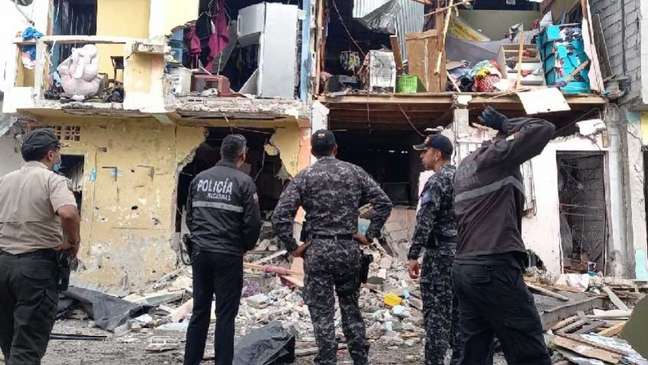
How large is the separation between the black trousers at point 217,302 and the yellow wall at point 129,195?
23.1 ft

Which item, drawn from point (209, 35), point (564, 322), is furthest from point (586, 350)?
point (209, 35)

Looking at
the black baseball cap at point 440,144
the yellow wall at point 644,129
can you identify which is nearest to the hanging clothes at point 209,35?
the black baseball cap at point 440,144

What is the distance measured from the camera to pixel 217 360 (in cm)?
425

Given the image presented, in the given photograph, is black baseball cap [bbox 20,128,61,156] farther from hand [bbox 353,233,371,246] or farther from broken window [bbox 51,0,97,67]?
broken window [bbox 51,0,97,67]

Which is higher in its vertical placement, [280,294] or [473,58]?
[473,58]

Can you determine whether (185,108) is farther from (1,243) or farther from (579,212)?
(579,212)

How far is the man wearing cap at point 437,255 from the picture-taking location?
442 centimetres

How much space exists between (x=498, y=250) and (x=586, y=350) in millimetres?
2863

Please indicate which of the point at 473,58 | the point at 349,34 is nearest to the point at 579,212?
the point at 473,58

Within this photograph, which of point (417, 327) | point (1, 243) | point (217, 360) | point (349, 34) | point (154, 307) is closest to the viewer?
point (1, 243)

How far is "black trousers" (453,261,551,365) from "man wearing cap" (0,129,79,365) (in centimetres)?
258

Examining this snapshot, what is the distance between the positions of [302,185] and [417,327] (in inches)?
147

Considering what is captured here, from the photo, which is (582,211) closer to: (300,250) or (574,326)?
(574,326)

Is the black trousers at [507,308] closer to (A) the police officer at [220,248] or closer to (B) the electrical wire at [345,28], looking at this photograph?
(A) the police officer at [220,248]
